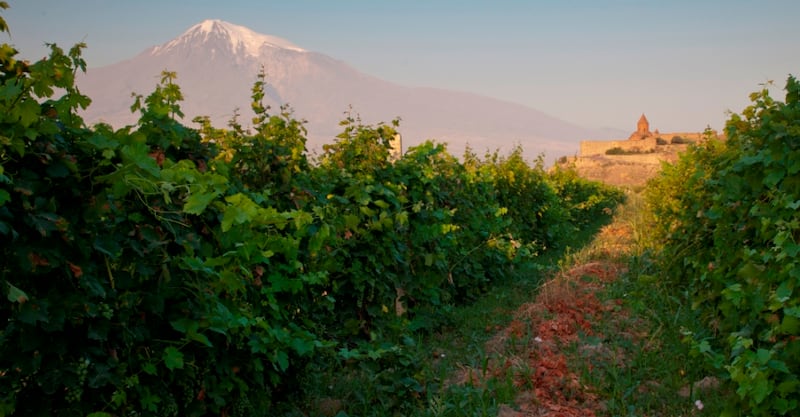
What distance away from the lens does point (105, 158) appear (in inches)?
107

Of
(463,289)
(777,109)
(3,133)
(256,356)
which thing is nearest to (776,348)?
(777,109)

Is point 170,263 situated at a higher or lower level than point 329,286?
higher

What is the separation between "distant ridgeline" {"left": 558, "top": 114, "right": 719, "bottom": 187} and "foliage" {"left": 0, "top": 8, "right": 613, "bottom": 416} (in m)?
40.5

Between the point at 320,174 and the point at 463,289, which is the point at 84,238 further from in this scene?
the point at 463,289

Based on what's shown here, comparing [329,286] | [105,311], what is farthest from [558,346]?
[105,311]

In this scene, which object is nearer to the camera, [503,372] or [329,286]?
[503,372]

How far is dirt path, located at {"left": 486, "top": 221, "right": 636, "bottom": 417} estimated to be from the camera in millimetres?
4908

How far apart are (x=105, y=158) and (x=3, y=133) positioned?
401 mm

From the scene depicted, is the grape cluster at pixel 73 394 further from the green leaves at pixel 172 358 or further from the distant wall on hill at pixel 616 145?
the distant wall on hill at pixel 616 145

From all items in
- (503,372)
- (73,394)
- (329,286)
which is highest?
(73,394)

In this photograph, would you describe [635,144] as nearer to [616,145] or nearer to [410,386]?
[616,145]

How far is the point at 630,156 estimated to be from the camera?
236ft

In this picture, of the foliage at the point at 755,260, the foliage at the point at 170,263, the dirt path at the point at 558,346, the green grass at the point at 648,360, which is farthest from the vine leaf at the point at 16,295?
the green grass at the point at 648,360

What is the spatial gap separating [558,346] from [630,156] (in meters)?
70.6
